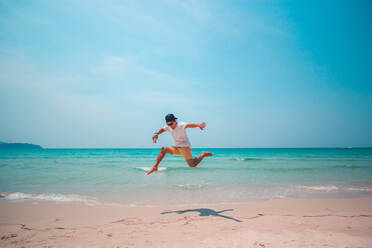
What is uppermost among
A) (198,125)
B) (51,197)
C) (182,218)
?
(198,125)

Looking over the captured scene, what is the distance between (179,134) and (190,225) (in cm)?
231

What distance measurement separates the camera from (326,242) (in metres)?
3.32

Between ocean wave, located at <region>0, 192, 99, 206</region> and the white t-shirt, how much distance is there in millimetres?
3762

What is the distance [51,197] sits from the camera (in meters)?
7.19

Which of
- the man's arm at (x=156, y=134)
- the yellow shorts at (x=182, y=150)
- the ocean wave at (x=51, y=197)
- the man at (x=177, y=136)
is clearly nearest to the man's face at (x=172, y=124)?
the man at (x=177, y=136)

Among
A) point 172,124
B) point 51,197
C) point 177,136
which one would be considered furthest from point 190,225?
point 51,197

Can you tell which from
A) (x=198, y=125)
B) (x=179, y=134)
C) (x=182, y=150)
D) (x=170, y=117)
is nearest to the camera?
(x=198, y=125)

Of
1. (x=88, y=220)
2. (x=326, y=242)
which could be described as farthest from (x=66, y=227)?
(x=326, y=242)

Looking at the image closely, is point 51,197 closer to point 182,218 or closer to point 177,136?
point 182,218

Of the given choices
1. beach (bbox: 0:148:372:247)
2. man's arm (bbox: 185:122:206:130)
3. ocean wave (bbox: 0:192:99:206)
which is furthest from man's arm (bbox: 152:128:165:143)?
ocean wave (bbox: 0:192:99:206)

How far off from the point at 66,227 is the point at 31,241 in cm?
79

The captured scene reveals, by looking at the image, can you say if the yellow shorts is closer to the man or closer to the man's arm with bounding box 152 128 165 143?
the man

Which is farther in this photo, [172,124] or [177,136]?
[177,136]

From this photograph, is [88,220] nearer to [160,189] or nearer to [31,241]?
[31,241]
